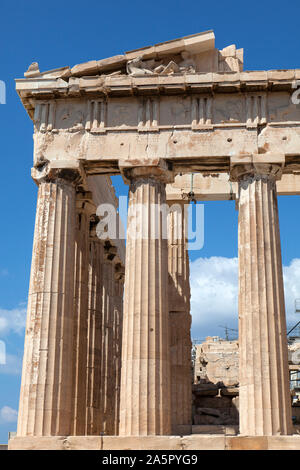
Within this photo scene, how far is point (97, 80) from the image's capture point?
2788 centimetres

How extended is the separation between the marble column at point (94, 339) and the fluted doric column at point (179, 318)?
11.4 ft

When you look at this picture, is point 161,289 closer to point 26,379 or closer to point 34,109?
point 26,379

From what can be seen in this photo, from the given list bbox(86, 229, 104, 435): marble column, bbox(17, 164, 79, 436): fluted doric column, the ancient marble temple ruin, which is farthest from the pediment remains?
bbox(86, 229, 104, 435): marble column

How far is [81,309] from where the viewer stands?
3044 centimetres

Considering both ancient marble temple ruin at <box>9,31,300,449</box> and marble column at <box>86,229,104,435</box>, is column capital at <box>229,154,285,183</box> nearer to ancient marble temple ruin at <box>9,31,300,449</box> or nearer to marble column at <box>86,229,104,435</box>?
ancient marble temple ruin at <box>9,31,300,449</box>

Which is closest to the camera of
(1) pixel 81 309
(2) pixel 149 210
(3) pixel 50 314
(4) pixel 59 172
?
(3) pixel 50 314

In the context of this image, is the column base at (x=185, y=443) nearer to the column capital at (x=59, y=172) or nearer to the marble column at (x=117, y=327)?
the column capital at (x=59, y=172)

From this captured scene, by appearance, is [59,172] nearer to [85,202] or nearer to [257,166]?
[85,202]

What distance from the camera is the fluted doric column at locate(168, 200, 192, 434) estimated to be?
30.9m

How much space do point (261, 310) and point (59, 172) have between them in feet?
30.7

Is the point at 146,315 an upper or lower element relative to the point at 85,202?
Answer: lower

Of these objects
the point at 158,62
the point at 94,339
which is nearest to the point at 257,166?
the point at 158,62

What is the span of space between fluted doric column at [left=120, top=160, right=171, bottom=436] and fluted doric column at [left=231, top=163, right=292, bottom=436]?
110 inches
